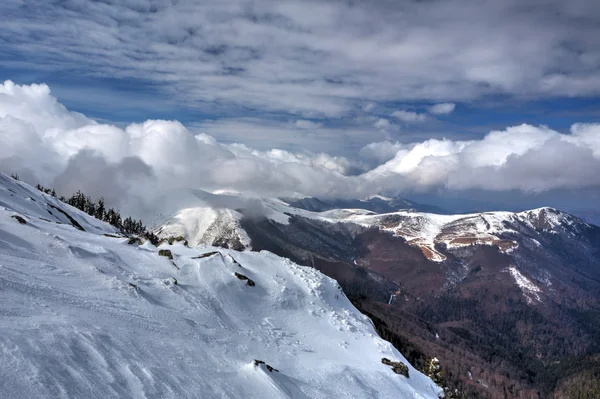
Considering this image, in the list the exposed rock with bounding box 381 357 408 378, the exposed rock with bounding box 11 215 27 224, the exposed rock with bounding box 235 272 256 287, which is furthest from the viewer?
the exposed rock with bounding box 235 272 256 287

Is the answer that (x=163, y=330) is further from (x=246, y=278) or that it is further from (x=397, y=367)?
(x=397, y=367)

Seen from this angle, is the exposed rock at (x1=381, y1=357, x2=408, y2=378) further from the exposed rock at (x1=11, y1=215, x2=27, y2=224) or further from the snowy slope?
the exposed rock at (x1=11, y1=215, x2=27, y2=224)

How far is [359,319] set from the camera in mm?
60062

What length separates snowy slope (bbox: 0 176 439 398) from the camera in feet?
59.7

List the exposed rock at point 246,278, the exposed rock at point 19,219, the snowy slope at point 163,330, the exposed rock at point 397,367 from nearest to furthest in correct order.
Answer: the snowy slope at point 163,330
the exposed rock at point 19,219
the exposed rock at point 397,367
the exposed rock at point 246,278

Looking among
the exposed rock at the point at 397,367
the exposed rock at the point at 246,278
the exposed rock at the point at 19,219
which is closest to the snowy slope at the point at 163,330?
the exposed rock at the point at 246,278

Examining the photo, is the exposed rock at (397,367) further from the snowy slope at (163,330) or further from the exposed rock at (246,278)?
the exposed rock at (246,278)

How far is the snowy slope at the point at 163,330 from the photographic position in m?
18.2

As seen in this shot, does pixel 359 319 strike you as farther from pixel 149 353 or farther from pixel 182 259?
pixel 149 353

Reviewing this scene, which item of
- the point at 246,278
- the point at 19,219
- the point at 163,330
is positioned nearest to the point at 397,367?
the point at 246,278

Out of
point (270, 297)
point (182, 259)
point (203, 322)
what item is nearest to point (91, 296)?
point (203, 322)

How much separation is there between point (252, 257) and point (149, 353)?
40459mm

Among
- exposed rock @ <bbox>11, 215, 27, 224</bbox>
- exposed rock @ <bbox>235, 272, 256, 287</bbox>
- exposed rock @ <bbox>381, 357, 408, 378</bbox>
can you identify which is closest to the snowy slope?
exposed rock @ <bbox>235, 272, 256, 287</bbox>

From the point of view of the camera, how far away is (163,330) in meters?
27.5
